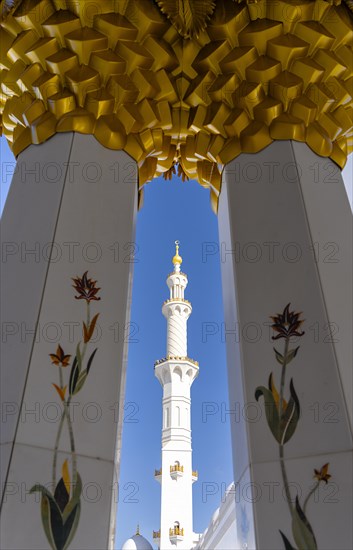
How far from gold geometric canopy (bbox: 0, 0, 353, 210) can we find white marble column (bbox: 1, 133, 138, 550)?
0.49 feet

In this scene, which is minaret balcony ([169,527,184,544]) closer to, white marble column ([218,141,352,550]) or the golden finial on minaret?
the golden finial on minaret

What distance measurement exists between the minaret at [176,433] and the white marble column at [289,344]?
9456 mm

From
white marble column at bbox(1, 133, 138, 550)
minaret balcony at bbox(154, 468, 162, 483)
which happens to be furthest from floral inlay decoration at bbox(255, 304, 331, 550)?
minaret balcony at bbox(154, 468, 162, 483)

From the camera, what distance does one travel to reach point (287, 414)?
1466 millimetres

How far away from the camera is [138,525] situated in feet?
30.8

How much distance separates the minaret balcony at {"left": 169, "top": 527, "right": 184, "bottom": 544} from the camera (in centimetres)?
1012

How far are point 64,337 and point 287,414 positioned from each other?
26.3 inches

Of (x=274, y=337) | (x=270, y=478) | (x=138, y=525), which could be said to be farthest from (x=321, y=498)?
(x=138, y=525)

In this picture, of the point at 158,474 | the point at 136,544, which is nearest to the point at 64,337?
the point at 136,544

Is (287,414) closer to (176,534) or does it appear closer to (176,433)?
(176,534)

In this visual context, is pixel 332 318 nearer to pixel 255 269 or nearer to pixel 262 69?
pixel 255 269

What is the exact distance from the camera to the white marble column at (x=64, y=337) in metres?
1.33

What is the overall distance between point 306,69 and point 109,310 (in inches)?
46.7

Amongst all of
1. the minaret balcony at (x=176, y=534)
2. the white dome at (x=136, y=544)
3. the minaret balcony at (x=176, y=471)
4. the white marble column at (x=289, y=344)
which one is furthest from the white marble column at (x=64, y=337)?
the minaret balcony at (x=176, y=471)
